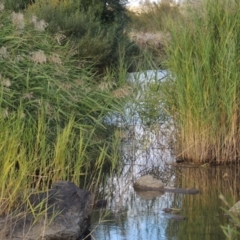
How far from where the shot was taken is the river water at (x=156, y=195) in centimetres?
622

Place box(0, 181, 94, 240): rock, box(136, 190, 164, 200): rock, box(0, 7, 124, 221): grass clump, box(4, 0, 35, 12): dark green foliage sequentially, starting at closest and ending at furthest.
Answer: box(0, 181, 94, 240): rock → box(0, 7, 124, 221): grass clump → box(136, 190, 164, 200): rock → box(4, 0, 35, 12): dark green foliage

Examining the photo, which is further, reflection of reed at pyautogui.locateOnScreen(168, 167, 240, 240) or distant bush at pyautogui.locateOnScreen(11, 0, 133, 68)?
distant bush at pyautogui.locateOnScreen(11, 0, 133, 68)

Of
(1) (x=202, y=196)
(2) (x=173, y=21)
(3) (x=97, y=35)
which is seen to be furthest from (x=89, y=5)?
(1) (x=202, y=196)

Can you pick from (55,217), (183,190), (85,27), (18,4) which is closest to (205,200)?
(183,190)

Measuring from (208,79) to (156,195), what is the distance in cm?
195

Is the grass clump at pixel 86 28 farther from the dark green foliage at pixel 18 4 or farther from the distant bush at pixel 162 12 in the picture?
the distant bush at pixel 162 12

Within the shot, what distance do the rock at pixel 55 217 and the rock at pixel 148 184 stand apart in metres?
1.56

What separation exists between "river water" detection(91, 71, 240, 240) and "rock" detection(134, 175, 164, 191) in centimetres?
10

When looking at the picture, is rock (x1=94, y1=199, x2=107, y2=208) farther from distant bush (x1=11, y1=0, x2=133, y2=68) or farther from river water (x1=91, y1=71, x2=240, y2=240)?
distant bush (x1=11, y1=0, x2=133, y2=68)

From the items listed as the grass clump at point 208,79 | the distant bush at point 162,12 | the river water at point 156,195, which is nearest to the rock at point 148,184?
the river water at point 156,195

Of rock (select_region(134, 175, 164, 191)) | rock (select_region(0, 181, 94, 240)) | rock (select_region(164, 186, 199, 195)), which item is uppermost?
rock (select_region(134, 175, 164, 191))

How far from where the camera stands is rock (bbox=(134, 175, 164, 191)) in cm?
795

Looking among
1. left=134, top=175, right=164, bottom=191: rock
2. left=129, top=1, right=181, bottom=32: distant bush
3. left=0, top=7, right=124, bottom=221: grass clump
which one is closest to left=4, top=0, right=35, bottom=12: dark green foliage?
left=129, top=1, right=181, bottom=32: distant bush

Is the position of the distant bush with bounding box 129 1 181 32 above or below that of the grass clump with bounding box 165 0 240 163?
above
